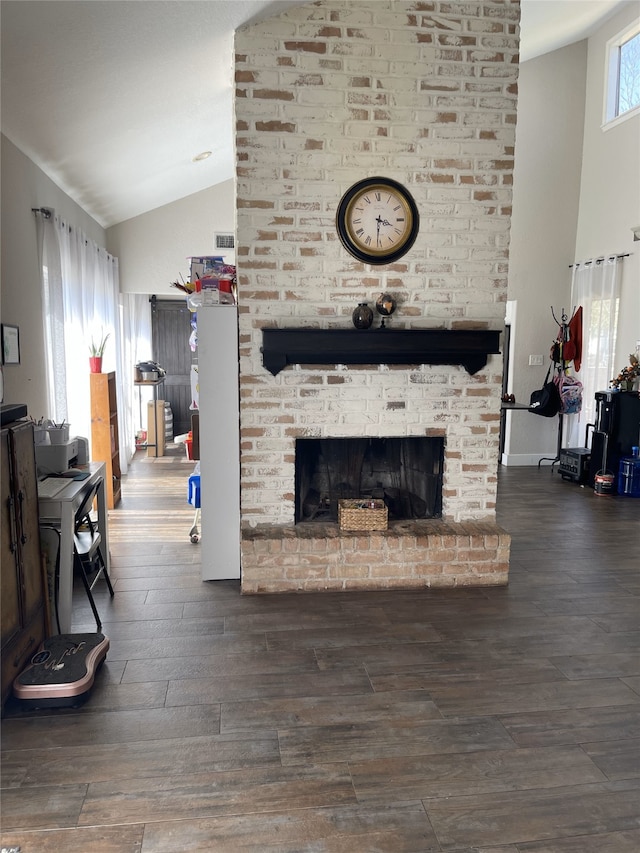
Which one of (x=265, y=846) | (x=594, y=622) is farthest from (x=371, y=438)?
(x=265, y=846)

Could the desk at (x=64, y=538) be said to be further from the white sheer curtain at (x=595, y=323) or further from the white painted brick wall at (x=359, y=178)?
the white sheer curtain at (x=595, y=323)

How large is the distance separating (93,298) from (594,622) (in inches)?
186

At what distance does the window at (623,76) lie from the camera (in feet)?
19.8

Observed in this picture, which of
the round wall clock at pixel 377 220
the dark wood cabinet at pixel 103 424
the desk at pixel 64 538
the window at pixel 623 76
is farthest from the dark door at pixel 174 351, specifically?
the desk at pixel 64 538

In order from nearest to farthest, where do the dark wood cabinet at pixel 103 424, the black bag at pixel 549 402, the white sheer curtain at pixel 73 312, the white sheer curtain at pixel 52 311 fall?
the white sheer curtain at pixel 52 311 → the white sheer curtain at pixel 73 312 → the dark wood cabinet at pixel 103 424 → the black bag at pixel 549 402

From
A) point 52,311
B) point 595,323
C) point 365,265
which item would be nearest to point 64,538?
point 52,311

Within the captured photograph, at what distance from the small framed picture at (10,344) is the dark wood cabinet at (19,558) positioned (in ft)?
3.35

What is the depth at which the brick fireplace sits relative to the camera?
332cm

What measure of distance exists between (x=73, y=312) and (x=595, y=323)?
5.17 m

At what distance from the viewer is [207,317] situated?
11.4ft

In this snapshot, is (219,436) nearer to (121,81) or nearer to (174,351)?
(121,81)

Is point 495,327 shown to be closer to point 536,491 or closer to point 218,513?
point 218,513

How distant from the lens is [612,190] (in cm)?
Result: 629

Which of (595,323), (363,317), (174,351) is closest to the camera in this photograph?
(363,317)
